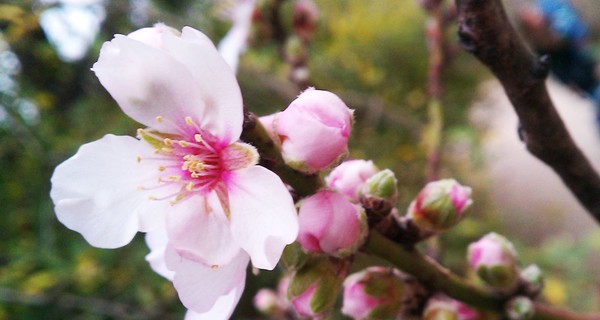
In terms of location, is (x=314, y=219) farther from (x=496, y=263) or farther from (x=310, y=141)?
(x=496, y=263)

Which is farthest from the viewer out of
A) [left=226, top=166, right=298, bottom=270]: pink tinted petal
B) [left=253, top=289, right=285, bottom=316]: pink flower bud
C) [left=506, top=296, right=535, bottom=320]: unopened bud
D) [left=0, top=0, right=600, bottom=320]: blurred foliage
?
[left=0, top=0, right=600, bottom=320]: blurred foliage

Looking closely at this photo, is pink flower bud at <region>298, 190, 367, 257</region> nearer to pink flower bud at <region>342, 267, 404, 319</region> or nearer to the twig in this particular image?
pink flower bud at <region>342, 267, 404, 319</region>

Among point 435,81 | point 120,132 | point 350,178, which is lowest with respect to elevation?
point 120,132

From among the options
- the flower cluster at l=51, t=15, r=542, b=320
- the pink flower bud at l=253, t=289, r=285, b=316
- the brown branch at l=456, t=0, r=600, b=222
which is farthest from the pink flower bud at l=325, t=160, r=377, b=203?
the pink flower bud at l=253, t=289, r=285, b=316

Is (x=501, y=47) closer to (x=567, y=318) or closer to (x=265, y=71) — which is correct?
(x=567, y=318)

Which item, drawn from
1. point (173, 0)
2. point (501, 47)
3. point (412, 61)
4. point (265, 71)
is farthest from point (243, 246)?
point (412, 61)

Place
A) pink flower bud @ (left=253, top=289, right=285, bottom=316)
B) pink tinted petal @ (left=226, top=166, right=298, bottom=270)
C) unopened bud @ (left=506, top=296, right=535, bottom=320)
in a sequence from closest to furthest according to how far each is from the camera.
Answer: pink tinted petal @ (left=226, top=166, right=298, bottom=270) → unopened bud @ (left=506, top=296, right=535, bottom=320) → pink flower bud @ (left=253, top=289, right=285, bottom=316)

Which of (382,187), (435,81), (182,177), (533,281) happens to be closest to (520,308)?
(533,281)
